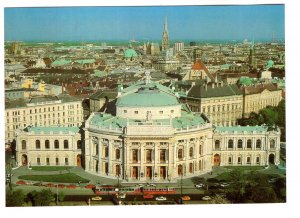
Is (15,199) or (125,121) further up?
(125,121)

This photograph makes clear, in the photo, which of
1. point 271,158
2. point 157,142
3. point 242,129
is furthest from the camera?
A: point 242,129

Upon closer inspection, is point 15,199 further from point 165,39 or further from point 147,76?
point 165,39

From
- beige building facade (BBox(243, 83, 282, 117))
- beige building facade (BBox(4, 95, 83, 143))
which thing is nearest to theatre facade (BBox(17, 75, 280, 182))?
beige building facade (BBox(4, 95, 83, 143))

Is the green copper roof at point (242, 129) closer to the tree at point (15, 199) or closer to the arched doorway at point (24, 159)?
the arched doorway at point (24, 159)

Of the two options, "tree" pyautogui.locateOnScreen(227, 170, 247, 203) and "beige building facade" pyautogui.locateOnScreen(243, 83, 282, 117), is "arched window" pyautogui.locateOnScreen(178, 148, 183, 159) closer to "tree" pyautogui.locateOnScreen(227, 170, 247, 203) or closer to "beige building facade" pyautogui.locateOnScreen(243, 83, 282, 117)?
"tree" pyautogui.locateOnScreen(227, 170, 247, 203)

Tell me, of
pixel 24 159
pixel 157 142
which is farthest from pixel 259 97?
pixel 24 159

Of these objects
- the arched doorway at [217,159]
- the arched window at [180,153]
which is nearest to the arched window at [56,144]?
the arched window at [180,153]
